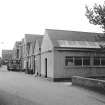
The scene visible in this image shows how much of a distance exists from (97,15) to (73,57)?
8.38 meters

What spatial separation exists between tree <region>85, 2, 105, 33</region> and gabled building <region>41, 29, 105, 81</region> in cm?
684

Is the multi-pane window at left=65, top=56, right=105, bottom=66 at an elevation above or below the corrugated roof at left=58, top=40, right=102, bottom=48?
below

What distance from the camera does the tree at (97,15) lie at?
44.5 ft

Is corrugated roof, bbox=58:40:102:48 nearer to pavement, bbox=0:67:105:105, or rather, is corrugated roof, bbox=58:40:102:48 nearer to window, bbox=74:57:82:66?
window, bbox=74:57:82:66

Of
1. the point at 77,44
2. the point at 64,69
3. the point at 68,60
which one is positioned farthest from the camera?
the point at 77,44

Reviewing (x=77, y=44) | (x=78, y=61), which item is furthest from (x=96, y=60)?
(x=77, y=44)

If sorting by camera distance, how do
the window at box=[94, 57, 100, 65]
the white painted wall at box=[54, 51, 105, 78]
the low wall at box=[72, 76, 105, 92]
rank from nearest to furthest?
the low wall at box=[72, 76, 105, 92] → the white painted wall at box=[54, 51, 105, 78] → the window at box=[94, 57, 100, 65]

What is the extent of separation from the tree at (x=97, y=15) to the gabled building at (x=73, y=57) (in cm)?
684

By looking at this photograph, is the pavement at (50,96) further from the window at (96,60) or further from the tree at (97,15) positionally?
the window at (96,60)

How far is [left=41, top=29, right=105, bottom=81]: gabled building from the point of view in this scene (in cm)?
2100

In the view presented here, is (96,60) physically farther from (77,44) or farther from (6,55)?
(6,55)

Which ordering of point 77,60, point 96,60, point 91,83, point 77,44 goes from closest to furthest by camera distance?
point 91,83 < point 77,60 < point 77,44 < point 96,60

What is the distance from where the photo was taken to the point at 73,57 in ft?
70.6

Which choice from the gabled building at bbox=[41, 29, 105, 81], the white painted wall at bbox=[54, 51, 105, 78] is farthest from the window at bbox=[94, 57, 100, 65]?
the white painted wall at bbox=[54, 51, 105, 78]
